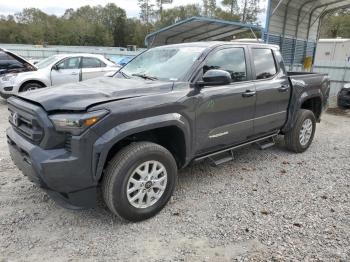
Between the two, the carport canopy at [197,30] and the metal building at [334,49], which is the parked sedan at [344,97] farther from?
the metal building at [334,49]

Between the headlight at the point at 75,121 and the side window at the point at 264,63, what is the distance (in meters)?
2.68

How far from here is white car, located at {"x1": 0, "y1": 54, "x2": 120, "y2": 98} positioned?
8.98 m

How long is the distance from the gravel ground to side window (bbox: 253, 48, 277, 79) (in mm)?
1482

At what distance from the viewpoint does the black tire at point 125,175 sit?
2996 mm

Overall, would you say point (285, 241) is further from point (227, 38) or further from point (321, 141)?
point (227, 38)

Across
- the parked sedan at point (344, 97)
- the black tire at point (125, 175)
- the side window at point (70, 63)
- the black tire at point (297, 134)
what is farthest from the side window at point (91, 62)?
the parked sedan at point (344, 97)

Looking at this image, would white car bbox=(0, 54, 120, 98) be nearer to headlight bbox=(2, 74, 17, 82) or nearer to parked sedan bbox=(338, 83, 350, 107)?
headlight bbox=(2, 74, 17, 82)

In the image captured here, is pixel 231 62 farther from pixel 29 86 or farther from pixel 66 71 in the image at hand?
pixel 29 86

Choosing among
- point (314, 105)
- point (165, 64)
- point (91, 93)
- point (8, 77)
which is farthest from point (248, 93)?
point (8, 77)

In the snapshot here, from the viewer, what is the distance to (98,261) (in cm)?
273

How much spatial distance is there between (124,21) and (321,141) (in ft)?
252

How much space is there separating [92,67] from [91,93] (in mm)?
7538

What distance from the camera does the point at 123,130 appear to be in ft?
9.63

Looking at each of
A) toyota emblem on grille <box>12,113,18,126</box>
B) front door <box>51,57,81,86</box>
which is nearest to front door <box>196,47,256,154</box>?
toyota emblem on grille <box>12,113,18,126</box>
